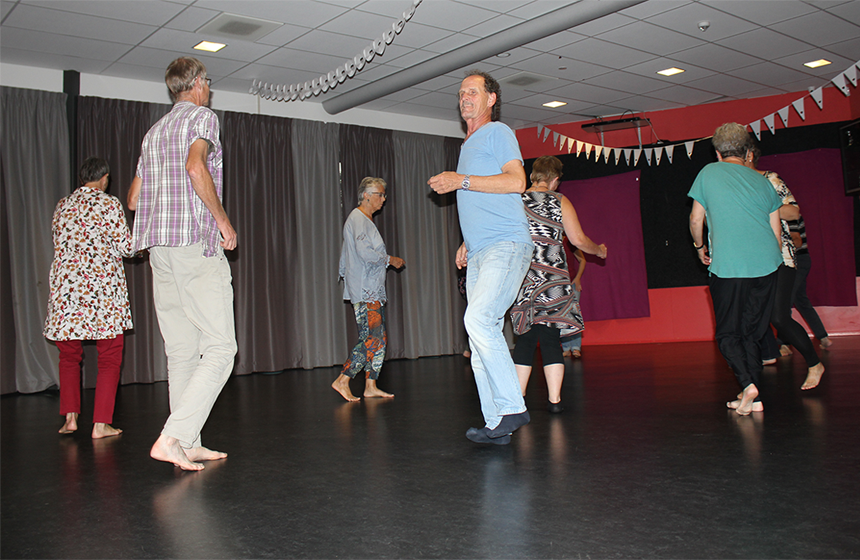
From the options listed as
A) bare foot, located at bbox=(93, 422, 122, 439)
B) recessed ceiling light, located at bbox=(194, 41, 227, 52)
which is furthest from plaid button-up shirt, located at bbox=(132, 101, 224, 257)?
recessed ceiling light, located at bbox=(194, 41, 227, 52)

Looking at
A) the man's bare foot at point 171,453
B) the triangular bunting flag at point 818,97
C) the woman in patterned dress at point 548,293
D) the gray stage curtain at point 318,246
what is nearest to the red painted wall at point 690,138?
the triangular bunting flag at point 818,97

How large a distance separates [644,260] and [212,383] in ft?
23.4

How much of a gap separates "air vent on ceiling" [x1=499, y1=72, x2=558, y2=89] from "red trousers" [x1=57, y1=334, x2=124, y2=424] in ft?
16.9

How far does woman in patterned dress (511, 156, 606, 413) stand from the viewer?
346cm

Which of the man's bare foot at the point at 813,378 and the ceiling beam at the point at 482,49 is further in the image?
the ceiling beam at the point at 482,49

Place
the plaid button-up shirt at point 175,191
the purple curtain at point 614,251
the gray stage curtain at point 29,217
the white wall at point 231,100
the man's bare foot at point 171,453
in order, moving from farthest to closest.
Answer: the purple curtain at point 614,251, the white wall at point 231,100, the gray stage curtain at point 29,217, the plaid button-up shirt at point 175,191, the man's bare foot at point 171,453

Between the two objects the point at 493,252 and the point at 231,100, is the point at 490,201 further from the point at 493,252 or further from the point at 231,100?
the point at 231,100

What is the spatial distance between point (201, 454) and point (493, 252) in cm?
147

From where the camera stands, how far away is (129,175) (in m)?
6.46

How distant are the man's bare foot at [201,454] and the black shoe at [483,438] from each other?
1052 mm

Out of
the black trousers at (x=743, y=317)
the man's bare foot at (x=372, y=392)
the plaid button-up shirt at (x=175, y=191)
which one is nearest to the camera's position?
the plaid button-up shirt at (x=175, y=191)

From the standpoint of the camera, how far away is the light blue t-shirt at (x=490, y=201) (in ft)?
8.86

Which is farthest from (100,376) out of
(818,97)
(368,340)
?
(818,97)

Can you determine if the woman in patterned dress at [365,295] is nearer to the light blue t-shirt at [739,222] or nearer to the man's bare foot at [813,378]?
the light blue t-shirt at [739,222]
